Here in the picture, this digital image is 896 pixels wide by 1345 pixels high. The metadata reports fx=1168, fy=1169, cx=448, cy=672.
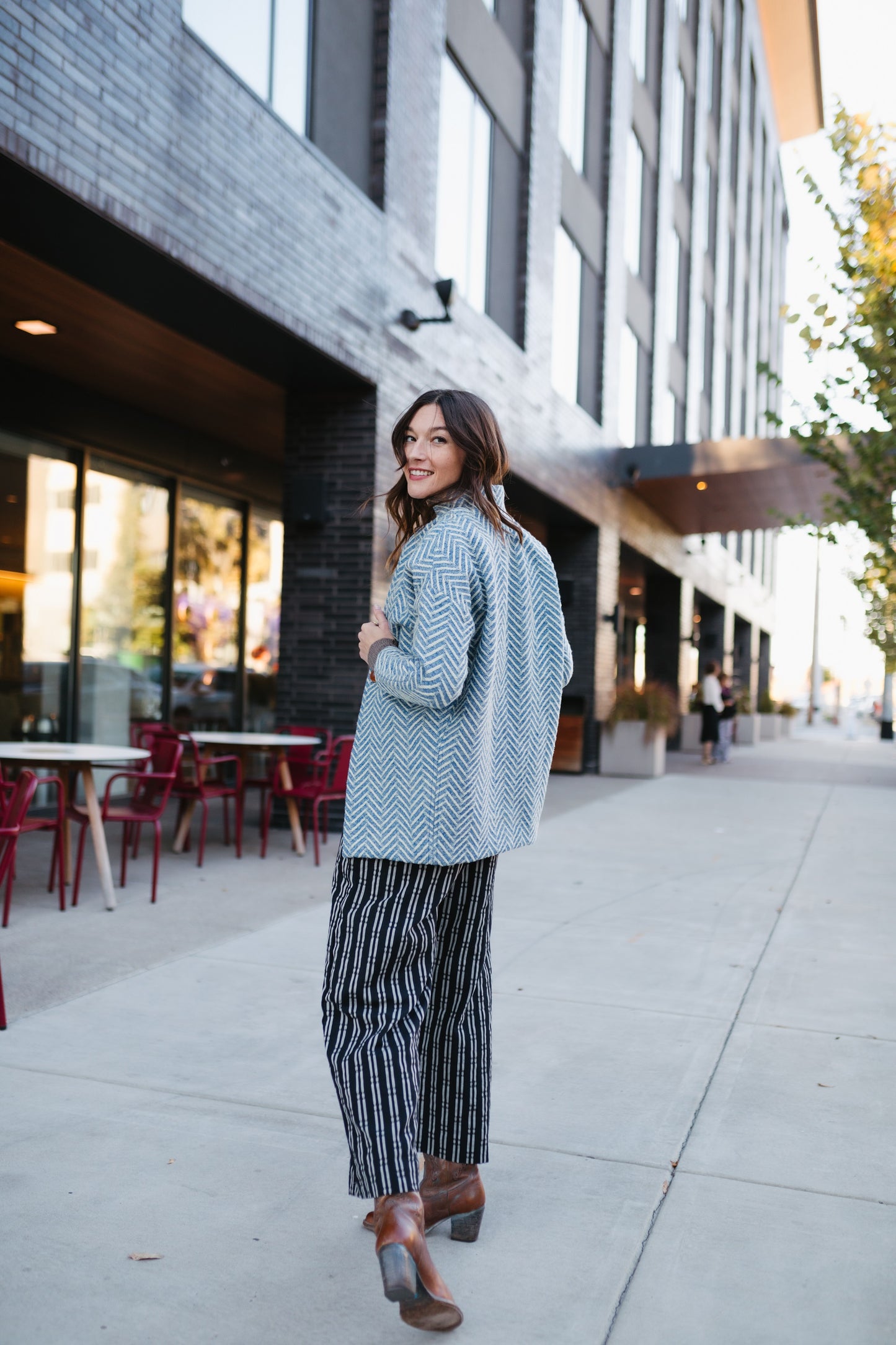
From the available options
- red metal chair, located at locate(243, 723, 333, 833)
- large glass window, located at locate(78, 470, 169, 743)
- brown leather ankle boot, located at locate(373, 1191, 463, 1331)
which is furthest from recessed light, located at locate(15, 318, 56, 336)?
brown leather ankle boot, located at locate(373, 1191, 463, 1331)

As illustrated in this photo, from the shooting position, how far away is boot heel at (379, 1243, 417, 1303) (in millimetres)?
2201

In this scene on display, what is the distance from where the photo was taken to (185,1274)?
98.2 inches

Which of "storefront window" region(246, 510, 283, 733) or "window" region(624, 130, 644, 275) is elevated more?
"window" region(624, 130, 644, 275)

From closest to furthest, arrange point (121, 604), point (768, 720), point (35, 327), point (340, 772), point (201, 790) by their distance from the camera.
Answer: point (201, 790) → point (340, 772) → point (35, 327) → point (121, 604) → point (768, 720)

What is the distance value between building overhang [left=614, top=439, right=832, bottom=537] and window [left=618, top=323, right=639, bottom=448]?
804 mm

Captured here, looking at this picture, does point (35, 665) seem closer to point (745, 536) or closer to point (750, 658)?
point (745, 536)

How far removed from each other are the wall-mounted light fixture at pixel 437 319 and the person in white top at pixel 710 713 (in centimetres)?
1108

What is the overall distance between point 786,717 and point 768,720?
1442 mm

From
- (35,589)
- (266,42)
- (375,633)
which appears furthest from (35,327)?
(375,633)

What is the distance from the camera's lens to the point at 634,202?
19.8 metres

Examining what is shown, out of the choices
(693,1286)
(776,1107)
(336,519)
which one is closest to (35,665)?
(336,519)

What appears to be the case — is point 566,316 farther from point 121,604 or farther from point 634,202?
point 121,604

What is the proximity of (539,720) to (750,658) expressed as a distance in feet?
124

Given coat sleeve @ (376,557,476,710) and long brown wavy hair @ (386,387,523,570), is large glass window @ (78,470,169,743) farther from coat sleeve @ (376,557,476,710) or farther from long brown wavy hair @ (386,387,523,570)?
coat sleeve @ (376,557,476,710)
